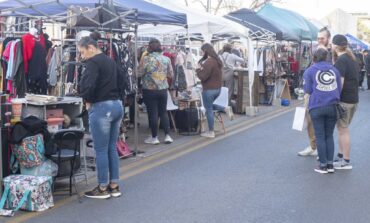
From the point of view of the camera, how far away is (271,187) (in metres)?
6.74

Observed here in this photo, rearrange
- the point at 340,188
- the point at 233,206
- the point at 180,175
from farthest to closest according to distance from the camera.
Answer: the point at 180,175 < the point at 340,188 < the point at 233,206

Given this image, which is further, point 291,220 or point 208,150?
point 208,150

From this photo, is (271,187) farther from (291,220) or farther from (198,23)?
(198,23)

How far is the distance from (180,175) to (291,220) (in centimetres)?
229

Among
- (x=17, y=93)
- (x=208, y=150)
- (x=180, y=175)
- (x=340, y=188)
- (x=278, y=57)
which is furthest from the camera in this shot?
(x=278, y=57)

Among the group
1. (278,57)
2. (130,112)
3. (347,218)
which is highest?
(278,57)

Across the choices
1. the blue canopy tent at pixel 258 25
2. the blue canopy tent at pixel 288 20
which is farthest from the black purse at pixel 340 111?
the blue canopy tent at pixel 288 20

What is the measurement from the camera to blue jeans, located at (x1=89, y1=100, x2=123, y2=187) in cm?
596

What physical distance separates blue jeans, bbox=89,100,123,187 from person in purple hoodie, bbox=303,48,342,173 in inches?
108

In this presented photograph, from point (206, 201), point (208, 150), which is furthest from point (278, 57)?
point (206, 201)

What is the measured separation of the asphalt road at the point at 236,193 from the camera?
5.52 m

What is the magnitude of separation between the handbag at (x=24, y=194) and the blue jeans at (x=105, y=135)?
2.31 feet

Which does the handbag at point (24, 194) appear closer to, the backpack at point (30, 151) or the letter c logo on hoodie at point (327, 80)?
the backpack at point (30, 151)

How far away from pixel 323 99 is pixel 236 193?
1865 millimetres
